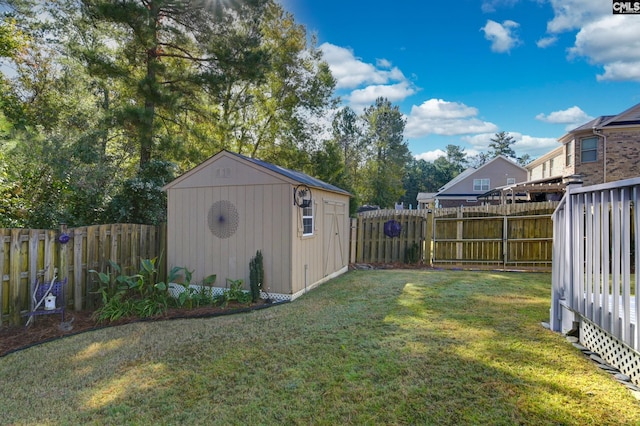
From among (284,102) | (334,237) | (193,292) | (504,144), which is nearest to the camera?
(193,292)

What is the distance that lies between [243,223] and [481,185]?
2602cm

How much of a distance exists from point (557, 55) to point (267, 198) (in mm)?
11149

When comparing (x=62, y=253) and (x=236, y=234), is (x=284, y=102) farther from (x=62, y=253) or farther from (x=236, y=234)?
(x=62, y=253)

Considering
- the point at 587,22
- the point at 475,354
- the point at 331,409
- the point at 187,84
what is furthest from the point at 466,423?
the point at 187,84

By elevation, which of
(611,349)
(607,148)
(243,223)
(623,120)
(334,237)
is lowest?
(611,349)

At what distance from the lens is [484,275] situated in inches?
320

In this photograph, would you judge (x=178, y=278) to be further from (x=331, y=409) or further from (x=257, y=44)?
(x=257, y=44)

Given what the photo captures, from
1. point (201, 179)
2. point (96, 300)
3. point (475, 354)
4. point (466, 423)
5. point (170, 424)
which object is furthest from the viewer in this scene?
point (201, 179)

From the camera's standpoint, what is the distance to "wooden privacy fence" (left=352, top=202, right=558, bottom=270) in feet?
29.9

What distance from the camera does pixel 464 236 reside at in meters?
9.69

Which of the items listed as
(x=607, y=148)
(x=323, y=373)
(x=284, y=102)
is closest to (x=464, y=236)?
(x=323, y=373)

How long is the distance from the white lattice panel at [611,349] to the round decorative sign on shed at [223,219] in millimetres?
5098

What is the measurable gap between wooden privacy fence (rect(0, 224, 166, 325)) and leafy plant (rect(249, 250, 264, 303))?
211 cm

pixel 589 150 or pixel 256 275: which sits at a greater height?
pixel 589 150
